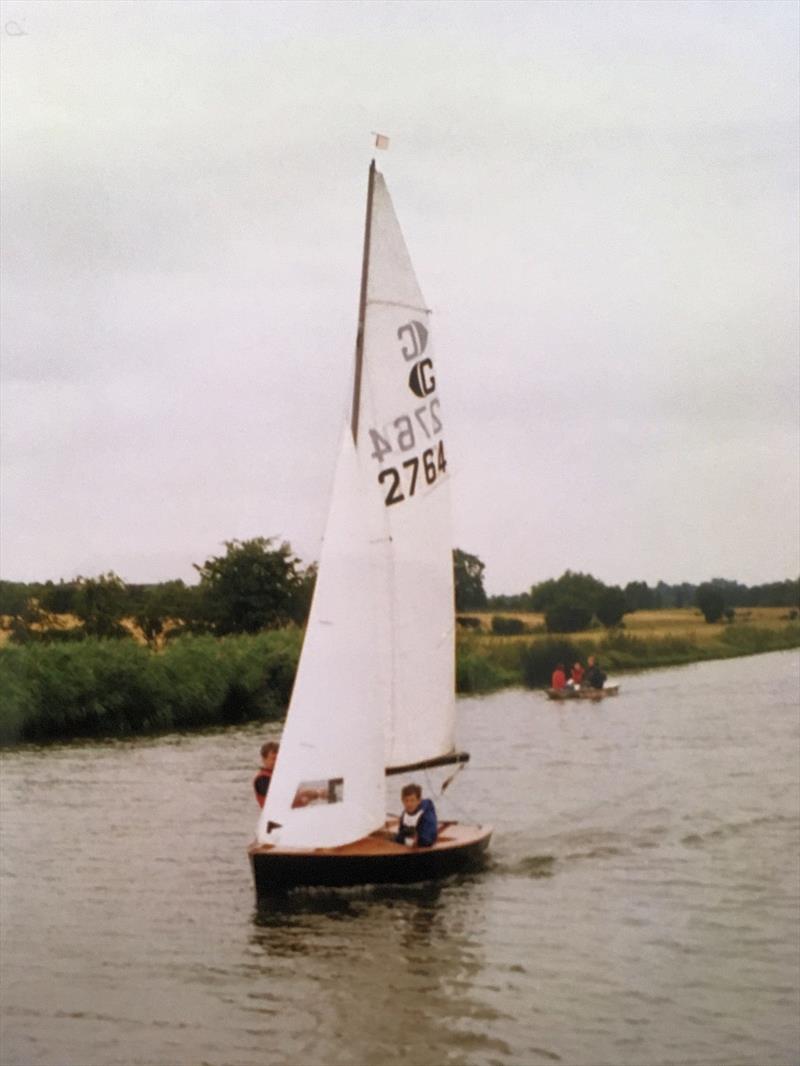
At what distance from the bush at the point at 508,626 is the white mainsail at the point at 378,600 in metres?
32.6

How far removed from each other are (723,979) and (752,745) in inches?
690

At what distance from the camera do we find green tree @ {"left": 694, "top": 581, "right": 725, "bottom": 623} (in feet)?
141

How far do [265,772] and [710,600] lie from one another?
3100 centimetres

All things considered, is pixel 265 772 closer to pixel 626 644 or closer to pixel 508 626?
pixel 508 626

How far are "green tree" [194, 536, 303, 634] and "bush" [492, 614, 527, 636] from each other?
11.8 meters

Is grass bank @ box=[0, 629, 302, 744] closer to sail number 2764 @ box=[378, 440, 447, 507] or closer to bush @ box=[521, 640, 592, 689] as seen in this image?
→ bush @ box=[521, 640, 592, 689]

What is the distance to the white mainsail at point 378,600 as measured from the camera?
15.8 meters

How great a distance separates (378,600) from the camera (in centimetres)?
1670

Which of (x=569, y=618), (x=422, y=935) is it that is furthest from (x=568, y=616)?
(x=422, y=935)

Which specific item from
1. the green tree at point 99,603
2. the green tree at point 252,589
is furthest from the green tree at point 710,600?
the green tree at point 99,603

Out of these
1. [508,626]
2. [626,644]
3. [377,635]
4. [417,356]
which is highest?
[417,356]

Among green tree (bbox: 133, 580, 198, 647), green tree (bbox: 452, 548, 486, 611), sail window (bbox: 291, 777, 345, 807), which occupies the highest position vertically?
green tree (bbox: 452, 548, 486, 611)

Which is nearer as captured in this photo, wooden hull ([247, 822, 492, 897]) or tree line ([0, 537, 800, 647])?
wooden hull ([247, 822, 492, 897])

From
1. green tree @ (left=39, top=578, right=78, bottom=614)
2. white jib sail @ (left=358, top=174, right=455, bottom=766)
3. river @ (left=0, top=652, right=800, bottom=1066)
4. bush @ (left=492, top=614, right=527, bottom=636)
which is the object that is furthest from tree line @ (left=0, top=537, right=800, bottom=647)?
white jib sail @ (left=358, top=174, right=455, bottom=766)
